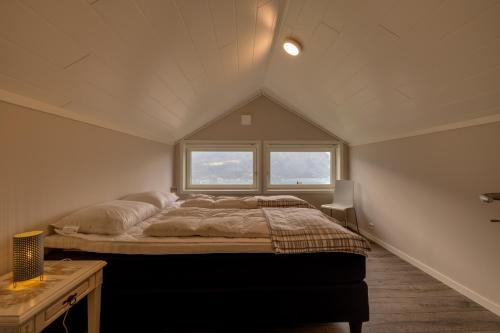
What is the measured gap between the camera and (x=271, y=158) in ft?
12.3

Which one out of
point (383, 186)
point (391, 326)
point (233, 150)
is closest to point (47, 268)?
point (391, 326)

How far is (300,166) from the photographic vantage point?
380cm

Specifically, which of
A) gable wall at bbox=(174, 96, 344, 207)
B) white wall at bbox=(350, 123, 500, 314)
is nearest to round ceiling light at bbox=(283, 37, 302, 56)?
gable wall at bbox=(174, 96, 344, 207)

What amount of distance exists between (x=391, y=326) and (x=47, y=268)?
220 centimetres

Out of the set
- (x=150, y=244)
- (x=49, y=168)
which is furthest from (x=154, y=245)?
(x=49, y=168)

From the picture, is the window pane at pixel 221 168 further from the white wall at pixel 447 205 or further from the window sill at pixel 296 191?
the white wall at pixel 447 205

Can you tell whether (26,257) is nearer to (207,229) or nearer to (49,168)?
(49,168)

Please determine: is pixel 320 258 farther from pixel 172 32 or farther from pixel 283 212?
pixel 172 32

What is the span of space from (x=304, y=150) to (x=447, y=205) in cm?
213

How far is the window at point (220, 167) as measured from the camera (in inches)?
147

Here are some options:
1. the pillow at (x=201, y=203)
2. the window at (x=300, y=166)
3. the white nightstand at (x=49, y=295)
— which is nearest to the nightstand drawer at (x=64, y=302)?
the white nightstand at (x=49, y=295)

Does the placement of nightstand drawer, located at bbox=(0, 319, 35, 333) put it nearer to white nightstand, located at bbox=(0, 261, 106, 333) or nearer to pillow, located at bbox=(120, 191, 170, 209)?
white nightstand, located at bbox=(0, 261, 106, 333)

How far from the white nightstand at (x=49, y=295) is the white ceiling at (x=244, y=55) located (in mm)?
985

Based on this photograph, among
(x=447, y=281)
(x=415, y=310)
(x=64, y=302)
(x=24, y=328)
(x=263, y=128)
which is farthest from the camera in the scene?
(x=263, y=128)
